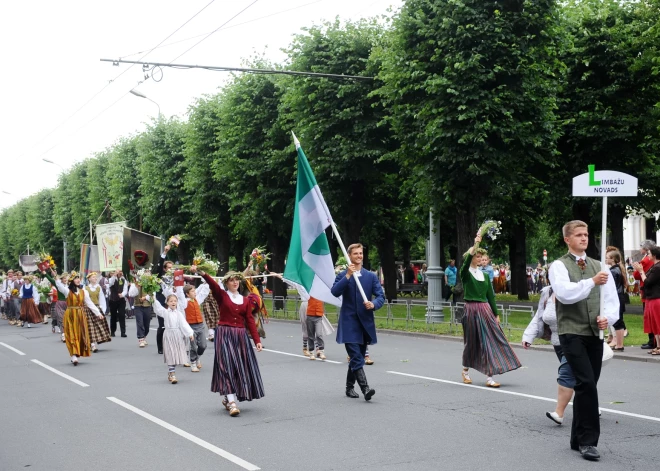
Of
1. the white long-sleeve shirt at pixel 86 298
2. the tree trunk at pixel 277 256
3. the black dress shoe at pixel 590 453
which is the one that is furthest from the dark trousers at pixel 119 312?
the black dress shoe at pixel 590 453

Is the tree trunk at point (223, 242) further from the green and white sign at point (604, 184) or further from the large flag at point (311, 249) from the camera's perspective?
the green and white sign at point (604, 184)

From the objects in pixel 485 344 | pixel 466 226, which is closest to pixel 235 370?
pixel 485 344

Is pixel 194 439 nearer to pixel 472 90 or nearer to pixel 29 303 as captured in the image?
pixel 472 90

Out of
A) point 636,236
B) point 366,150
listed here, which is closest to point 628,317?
point 366,150

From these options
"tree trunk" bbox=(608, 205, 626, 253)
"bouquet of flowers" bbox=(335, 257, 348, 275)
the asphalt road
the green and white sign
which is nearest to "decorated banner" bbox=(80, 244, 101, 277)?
"tree trunk" bbox=(608, 205, 626, 253)

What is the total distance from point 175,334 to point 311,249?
429cm

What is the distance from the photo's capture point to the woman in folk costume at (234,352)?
981cm

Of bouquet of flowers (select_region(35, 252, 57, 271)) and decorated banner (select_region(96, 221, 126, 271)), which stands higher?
decorated banner (select_region(96, 221, 126, 271))

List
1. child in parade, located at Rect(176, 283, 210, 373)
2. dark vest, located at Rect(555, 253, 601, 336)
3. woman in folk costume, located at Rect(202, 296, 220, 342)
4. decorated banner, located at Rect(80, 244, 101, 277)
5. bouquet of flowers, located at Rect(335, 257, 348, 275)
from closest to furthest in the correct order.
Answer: dark vest, located at Rect(555, 253, 601, 336)
bouquet of flowers, located at Rect(335, 257, 348, 275)
child in parade, located at Rect(176, 283, 210, 373)
woman in folk costume, located at Rect(202, 296, 220, 342)
decorated banner, located at Rect(80, 244, 101, 277)

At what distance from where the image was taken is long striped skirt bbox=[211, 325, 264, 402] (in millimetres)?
9820

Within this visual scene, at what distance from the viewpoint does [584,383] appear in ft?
22.5

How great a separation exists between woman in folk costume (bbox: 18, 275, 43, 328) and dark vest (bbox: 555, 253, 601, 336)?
95.1ft

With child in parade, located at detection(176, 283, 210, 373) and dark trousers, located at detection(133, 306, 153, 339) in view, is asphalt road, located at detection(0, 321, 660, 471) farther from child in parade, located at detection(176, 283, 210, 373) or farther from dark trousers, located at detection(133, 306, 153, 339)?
dark trousers, located at detection(133, 306, 153, 339)

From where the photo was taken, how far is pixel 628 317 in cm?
2433
